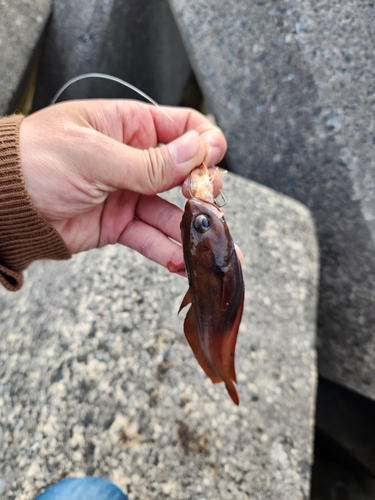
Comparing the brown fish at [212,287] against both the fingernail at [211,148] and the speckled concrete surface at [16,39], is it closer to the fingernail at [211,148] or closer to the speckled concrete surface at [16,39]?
the fingernail at [211,148]

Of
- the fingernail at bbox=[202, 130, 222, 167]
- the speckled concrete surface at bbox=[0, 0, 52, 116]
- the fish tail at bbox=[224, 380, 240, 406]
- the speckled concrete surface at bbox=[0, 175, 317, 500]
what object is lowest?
the speckled concrete surface at bbox=[0, 175, 317, 500]

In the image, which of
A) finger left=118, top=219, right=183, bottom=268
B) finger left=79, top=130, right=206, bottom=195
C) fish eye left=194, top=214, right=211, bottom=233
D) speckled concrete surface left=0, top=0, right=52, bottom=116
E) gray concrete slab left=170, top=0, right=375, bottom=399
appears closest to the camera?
fish eye left=194, top=214, right=211, bottom=233

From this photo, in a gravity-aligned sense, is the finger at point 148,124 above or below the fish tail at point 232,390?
above

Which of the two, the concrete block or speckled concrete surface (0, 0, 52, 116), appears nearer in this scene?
speckled concrete surface (0, 0, 52, 116)

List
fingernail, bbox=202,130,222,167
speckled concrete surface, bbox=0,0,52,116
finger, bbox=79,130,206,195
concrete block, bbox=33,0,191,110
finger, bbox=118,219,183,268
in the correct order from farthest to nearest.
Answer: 1. concrete block, bbox=33,0,191,110
2. speckled concrete surface, bbox=0,0,52,116
3. finger, bbox=118,219,183,268
4. fingernail, bbox=202,130,222,167
5. finger, bbox=79,130,206,195

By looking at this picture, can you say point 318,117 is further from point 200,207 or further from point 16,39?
point 16,39

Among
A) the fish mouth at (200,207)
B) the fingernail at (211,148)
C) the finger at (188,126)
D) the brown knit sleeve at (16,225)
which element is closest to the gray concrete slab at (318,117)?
the finger at (188,126)

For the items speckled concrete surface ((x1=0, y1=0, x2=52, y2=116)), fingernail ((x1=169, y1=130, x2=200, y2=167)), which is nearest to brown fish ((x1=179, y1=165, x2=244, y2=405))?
fingernail ((x1=169, y1=130, x2=200, y2=167))

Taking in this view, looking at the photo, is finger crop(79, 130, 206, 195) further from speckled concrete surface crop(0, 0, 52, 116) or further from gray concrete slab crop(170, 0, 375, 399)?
speckled concrete surface crop(0, 0, 52, 116)
